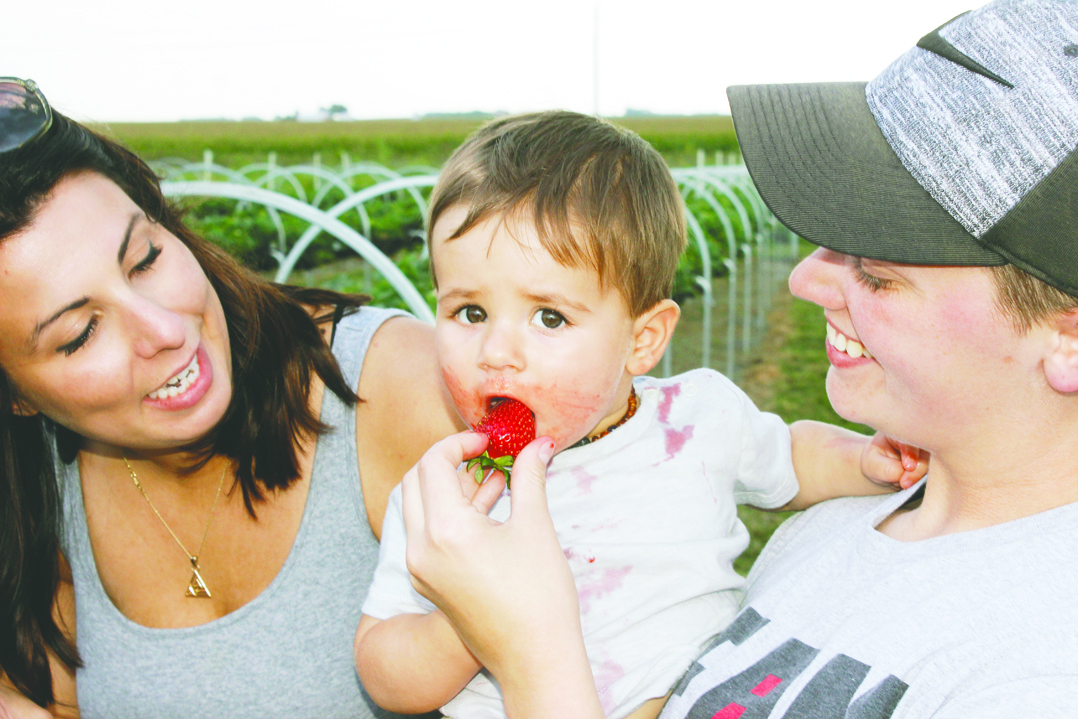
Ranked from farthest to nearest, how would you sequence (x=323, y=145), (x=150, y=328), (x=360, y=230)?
(x=323, y=145), (x=360, y=230), (x=150, y=328)

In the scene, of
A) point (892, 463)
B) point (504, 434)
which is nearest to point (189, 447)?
point (504, 434)

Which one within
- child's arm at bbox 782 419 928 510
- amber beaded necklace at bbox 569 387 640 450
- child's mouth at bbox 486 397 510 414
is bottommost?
child's arm at bbox 782 419 928 510

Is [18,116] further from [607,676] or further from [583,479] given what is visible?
[607,676]

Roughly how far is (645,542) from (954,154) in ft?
3.00

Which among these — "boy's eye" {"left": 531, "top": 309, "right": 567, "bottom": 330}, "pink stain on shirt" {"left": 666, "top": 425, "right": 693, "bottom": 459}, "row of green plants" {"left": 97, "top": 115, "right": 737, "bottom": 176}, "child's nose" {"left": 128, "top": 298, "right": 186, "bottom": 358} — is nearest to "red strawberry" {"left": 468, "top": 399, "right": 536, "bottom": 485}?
"boy's eye" {"left": 531, "top": 309, "right": 567, "bottom": 330}

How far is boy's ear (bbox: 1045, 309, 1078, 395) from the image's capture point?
3.84 feet

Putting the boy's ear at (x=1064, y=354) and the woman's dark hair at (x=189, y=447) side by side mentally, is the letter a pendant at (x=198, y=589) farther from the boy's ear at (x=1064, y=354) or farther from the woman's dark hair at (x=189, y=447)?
the boy's ear at (x=1064, y=354)

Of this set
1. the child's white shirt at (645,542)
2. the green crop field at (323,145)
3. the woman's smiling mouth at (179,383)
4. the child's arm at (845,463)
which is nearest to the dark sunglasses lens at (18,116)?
the woman's smiling mouth at (179,383)

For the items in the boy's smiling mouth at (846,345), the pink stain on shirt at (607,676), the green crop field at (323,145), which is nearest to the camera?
the boy's smiling mouth at (846,345)

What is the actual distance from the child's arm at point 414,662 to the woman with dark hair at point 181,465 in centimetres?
38

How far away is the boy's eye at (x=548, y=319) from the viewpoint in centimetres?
152

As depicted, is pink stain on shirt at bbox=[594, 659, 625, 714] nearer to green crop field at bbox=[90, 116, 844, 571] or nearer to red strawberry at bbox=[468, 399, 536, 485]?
red strawberry at bbox=[468, 399, 536, 485]

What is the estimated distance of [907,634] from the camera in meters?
1.27

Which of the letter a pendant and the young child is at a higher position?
the young child
